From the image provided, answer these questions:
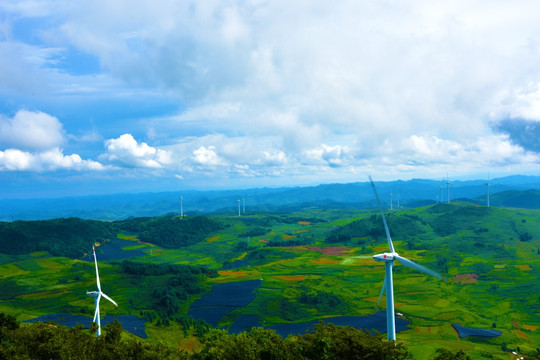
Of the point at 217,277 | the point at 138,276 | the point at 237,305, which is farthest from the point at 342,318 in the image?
the point at 138,276

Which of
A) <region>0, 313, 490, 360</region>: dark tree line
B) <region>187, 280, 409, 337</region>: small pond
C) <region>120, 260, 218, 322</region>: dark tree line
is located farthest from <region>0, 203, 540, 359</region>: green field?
<region>0, 313, 490, 360</region>: dark tree line

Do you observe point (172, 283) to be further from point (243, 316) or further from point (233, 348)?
point (233, 348)

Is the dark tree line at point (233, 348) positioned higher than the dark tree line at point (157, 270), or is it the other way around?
the dark tree line at point (233, 348)

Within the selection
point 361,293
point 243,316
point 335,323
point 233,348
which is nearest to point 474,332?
point 335,323

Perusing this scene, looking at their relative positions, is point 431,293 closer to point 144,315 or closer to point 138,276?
point 144,315

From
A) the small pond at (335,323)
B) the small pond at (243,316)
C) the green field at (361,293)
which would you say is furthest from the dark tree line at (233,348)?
the small pond at (335,323)

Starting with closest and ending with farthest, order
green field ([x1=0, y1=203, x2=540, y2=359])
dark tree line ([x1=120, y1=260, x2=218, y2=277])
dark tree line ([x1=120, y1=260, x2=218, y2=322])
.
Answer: green field ([x1=0, y1=203, x2=540, y2=359]) → dark tree line ([x1=120, y1=260, x2=218, y2=322]) → dark tree line ([x1=120, y1=260, x2=218, y2=277])

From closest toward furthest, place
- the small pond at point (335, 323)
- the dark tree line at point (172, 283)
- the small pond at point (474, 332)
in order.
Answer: the small pond at point (474, 332) < the small pond at point (335, 323) < the dark tree line at point (172, 283)

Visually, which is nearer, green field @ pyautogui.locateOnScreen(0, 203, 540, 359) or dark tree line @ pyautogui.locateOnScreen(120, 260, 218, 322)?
green field @ pyautogui.locateOnScreen(0, 203, 540, 359)

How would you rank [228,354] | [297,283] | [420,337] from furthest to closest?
[297,283]
[420,337]
[228,354]

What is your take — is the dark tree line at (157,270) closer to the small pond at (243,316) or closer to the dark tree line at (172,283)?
the dark tree line at (172,283)

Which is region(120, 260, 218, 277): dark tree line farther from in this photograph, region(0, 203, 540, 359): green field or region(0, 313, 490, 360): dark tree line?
region(0, 313, 490, 360): dark tree line
